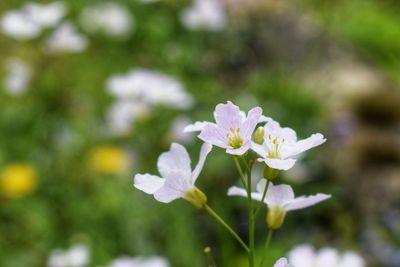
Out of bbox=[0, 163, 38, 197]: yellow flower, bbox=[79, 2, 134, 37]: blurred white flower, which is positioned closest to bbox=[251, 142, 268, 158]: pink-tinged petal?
bbox=[0, 163, 38, 197]: yellow flower

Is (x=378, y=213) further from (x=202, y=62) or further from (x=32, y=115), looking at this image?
(x=32, y=115)

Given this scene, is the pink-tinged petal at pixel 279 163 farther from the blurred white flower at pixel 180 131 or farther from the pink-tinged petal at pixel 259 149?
the blurred white flower at pixel 180 131

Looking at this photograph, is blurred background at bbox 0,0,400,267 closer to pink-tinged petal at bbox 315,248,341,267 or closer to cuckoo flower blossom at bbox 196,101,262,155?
pink-tinged petal at bbox 315,248,341,267

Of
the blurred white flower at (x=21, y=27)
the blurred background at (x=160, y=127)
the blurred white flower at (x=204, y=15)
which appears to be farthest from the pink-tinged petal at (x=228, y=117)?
the blurred white flower at (x=204, y=15)

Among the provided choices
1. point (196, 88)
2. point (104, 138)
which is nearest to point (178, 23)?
point (196, 88)

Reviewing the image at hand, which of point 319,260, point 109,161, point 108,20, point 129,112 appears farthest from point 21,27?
point 319,260

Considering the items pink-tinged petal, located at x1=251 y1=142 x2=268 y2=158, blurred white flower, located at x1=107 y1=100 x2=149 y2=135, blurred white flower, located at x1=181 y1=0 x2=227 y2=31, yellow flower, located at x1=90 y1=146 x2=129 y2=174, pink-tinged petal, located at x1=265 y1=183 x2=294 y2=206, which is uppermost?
blurred white flower, located at x1=181 y1=0 x2=227 y2=31
